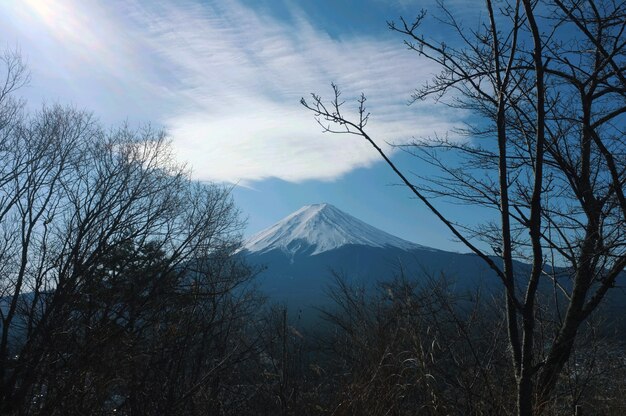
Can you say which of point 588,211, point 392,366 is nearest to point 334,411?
point 392,366

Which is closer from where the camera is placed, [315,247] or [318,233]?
[315,247]

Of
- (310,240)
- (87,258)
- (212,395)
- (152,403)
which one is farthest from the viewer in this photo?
(310,240)

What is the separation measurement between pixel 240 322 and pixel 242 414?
1057cm

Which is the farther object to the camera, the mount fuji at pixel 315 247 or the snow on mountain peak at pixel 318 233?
the snow on mountain peak at pixel 318 233

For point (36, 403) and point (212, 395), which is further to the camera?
point (212, 395)

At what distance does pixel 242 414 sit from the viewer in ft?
28.7

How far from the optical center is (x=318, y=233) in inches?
6885

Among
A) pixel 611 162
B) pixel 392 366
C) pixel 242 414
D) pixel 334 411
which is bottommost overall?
pixel 242 414

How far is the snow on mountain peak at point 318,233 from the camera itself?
528ft

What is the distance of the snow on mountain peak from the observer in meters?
161

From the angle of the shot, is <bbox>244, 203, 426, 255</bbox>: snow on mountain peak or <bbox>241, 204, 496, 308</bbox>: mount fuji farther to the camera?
<bbox>244, 203, 426, 255</bbox>: snow on mountain peak

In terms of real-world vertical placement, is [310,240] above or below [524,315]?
above

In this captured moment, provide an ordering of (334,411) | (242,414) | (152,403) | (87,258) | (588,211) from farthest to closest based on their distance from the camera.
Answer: (87,258) → (242,414) → (152,403) → (588,211) → (334,411)

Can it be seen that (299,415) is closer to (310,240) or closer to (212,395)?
(212,395)
